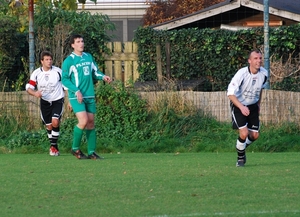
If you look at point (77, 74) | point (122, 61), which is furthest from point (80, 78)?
point (122, 61)

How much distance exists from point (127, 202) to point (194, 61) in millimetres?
14630

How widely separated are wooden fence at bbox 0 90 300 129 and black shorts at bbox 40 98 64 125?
2.95m

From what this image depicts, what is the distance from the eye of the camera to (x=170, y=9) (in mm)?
42844

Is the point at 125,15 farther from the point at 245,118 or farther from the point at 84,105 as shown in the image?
the point at 245,118

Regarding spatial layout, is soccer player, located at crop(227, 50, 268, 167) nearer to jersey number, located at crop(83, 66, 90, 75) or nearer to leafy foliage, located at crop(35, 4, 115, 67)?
jersey number, located at crop(83, 66, 90, 75)

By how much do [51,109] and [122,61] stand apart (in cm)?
920

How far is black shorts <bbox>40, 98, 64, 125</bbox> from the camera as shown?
15.4 m

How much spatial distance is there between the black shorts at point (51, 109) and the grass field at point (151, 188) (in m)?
2.02

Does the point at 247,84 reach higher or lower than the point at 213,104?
higher

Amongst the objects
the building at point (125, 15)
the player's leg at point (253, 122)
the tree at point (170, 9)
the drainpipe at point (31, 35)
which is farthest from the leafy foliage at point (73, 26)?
the building at point (125, 15)

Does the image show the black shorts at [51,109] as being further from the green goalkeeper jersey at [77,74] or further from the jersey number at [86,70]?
the jersey number at [86,70]

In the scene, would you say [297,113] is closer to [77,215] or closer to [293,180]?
[293,180]

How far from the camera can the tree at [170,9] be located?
Answer: 41812 mm

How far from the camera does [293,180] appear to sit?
10.2 metres
